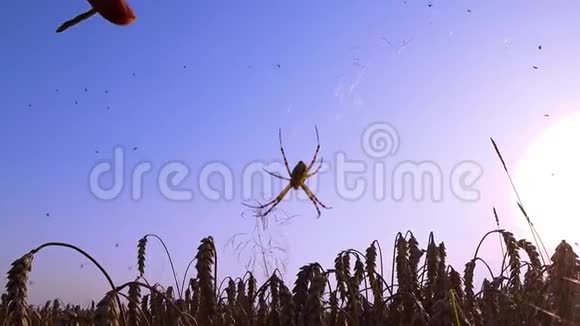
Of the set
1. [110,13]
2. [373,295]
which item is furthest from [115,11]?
[373,295]

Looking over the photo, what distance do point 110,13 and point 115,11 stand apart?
14mm

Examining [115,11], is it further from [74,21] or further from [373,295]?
[373,295]

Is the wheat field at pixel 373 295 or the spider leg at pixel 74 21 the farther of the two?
the wheat field at pixel 373 295

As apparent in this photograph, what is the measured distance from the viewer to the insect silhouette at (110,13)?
1499 millimetres

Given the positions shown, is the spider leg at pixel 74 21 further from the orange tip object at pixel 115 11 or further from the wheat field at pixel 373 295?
the wheat field at pixel 373 295

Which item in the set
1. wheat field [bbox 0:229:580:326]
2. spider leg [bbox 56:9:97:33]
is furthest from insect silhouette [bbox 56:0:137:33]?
wheat field [bbox 0:229:580:326]

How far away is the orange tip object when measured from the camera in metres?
1.50

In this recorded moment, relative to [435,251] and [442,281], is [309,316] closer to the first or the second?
[442,281]

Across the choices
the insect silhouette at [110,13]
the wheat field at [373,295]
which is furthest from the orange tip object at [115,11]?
the wheat field at [373,295]

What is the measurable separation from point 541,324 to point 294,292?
215 centimetres

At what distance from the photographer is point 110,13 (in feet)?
4.99

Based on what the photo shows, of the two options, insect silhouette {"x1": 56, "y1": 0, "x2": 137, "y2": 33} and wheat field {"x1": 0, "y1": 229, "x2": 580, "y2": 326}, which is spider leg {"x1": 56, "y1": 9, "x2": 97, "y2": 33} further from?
wheat field {"x1": 0, "y1": 229, "x2": 580, "y2": 326}

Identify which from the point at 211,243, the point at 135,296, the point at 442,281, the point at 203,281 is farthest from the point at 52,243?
the point at 442,281

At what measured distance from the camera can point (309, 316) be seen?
5.27 meters
